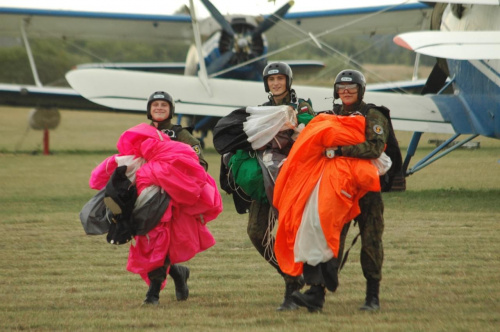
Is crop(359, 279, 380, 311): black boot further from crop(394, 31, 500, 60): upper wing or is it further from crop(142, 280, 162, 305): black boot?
crop(394, 31, 500, 60): upper wing

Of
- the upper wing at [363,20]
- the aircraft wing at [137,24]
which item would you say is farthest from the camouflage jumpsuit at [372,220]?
the aircraft wing at [137,24]

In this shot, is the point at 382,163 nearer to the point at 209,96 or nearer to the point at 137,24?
the point at 209,96

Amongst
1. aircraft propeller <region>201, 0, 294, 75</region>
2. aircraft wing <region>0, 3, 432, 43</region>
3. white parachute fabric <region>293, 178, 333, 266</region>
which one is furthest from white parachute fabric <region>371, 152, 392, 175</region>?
aircraft wing <region>0, 3, 432, 43</region>

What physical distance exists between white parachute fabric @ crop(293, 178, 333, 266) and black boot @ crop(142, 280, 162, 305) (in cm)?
119

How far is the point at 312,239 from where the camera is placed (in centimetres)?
579

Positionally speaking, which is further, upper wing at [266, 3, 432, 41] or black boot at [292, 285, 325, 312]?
upper wing at [266, 3, 432, 41]

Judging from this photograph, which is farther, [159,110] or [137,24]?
[137,24]

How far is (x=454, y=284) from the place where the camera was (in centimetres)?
690

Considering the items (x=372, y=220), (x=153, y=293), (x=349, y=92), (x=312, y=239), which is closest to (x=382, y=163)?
(x=372, y=220)

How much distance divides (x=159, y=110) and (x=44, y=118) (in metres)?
23.1

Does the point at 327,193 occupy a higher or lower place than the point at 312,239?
higher

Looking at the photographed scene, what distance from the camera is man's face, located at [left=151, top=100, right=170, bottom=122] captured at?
665cm

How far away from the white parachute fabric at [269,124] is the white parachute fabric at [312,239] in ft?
2.05

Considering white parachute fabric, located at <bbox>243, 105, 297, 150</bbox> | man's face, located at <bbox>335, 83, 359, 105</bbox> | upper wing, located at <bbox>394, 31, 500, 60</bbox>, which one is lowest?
white parachute fabric, located at <bbox>243, 105, 297, 150</bbox>
